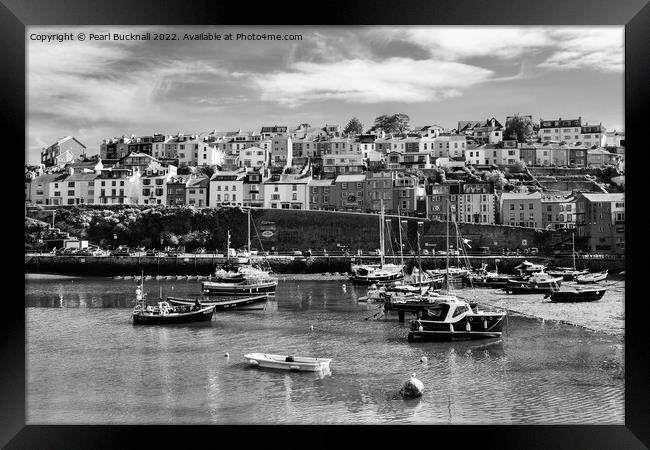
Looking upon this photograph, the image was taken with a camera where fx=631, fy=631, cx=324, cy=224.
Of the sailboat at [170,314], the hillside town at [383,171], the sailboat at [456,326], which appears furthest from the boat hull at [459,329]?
the sailboat at [170,314]

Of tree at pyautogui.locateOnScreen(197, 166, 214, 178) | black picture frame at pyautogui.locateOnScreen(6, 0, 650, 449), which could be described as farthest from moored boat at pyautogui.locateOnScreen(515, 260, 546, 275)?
black picture frame at pyautogui.locateOnScreen(6, 0, 650, 449)

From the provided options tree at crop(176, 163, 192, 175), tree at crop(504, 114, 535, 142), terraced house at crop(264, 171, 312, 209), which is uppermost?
tree at crop(504, 114, 535, 142)

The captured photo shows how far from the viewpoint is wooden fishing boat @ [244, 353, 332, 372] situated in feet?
22.6

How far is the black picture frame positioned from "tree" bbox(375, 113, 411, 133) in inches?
153

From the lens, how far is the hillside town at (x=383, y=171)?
383 inches

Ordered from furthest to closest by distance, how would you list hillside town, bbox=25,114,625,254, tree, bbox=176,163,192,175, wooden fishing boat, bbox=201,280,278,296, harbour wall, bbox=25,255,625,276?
1. harbour wall, bbox=25,255,625,276
2. wooden fishing boat, bbox=201,280,278,296
3. tree, bbox=176,163,192,175
4. hillside town, bbox=25,114,625,254

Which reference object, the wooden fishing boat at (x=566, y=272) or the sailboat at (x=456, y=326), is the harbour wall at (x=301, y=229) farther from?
the sailboat at (x=456, y=326)

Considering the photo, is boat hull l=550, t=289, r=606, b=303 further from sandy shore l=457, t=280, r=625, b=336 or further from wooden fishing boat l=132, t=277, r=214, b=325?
wooden fishing boat l=132, t=277, r=214, b=325

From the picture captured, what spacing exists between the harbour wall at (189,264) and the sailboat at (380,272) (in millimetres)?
897

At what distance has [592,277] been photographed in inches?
462

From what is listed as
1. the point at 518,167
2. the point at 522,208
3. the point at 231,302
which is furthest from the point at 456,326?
the point at 231,302

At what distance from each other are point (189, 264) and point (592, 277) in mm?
10479

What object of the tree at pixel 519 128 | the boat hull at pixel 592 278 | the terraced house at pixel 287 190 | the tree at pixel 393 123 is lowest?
the boat hull at pixel 592 278
